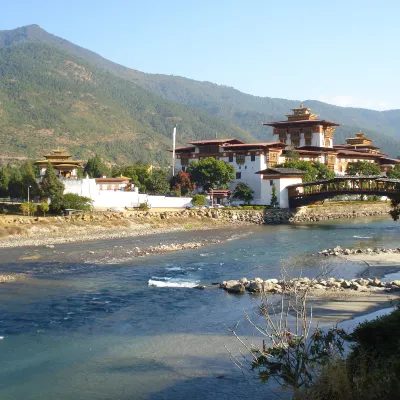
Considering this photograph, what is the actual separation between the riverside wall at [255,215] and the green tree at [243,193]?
553 cm

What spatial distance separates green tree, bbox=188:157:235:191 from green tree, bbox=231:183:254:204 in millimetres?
2198

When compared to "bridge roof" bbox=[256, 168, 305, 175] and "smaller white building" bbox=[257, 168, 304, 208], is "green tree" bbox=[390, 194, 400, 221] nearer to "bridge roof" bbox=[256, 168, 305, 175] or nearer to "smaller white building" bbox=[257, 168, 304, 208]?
"smaller white building" bbox=[257, 168, 304, 208]

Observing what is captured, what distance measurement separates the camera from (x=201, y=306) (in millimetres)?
25125

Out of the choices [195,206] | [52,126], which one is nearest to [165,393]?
[195,206]

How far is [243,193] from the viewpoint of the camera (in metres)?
77.7

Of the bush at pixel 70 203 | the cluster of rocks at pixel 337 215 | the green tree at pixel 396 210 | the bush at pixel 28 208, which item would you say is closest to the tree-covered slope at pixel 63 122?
the bush at pixel 70 203

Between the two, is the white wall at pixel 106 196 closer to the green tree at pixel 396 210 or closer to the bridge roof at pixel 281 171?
the bridge roof at pixel 281 171

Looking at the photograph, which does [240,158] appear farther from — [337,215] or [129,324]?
[129,324]

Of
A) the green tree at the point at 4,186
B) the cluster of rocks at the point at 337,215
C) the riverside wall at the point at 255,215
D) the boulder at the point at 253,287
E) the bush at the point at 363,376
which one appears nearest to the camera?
the bush at the point at 363,376

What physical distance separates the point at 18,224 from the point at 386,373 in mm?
42703

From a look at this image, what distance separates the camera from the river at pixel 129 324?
1644 centimetres

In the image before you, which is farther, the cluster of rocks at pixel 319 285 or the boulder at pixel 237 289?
the boulder at pixel 237 289

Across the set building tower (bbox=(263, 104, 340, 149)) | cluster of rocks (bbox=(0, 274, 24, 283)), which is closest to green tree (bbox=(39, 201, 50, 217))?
cluster of rocks (bbox=(0, 274, 24, 283))

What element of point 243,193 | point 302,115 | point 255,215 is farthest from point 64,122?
point 255,215
